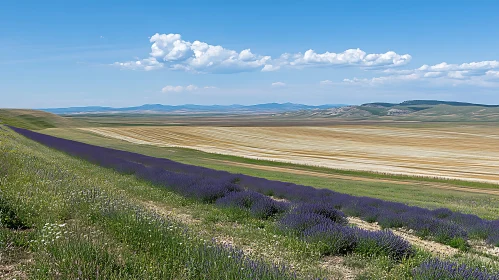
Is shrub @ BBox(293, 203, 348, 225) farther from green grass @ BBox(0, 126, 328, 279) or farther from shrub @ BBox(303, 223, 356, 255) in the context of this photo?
shrub @ BBox(303, 223, 356, 255)

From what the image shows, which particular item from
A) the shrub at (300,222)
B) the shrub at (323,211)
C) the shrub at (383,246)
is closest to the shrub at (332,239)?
the shrub at (383,246)

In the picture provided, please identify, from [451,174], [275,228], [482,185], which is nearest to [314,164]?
[451,174]

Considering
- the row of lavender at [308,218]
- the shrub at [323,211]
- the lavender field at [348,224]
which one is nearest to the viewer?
the lavender field at [348,224]

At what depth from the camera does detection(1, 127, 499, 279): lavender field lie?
6.11 m

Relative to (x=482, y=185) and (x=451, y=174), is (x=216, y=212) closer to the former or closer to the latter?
(x=482, y=185)

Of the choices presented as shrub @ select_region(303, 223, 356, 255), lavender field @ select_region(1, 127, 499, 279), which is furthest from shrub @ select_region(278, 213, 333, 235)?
shrub @ select_region(303, 223, 356, 255)

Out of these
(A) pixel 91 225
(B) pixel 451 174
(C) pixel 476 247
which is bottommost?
(B) pixel 451 174

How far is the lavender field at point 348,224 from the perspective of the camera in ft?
20.0

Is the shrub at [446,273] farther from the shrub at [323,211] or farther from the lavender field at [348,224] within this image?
the shrub at [323,211]

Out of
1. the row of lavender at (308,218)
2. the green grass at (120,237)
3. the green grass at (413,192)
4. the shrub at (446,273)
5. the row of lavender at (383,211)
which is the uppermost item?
the green grass at (120,237)

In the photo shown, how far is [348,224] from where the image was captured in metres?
10.1

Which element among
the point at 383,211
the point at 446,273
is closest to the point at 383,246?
the point at 446,273

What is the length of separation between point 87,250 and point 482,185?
33.3 m

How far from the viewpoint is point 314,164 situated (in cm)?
4119
